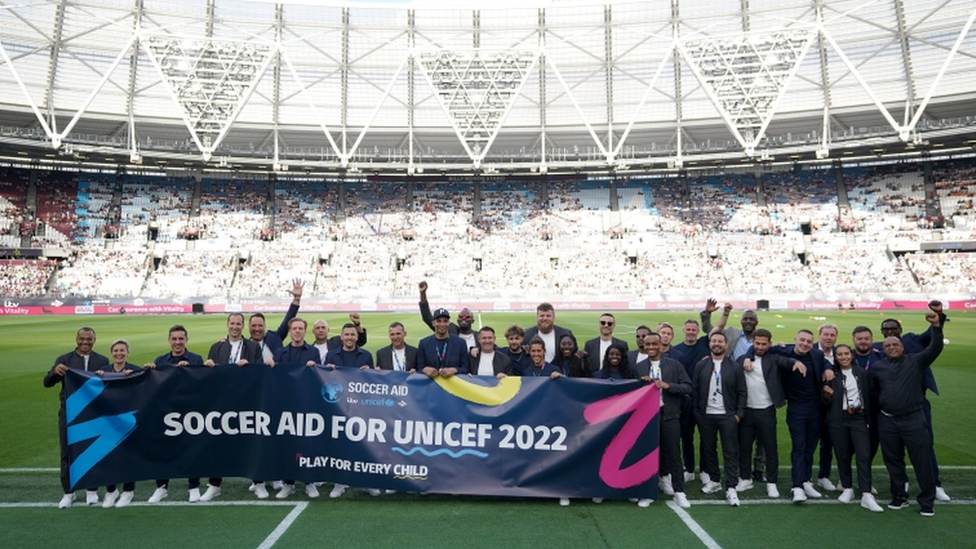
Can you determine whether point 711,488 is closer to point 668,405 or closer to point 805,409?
point 668,405

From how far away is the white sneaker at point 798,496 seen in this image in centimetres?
662

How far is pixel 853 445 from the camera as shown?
676 cm

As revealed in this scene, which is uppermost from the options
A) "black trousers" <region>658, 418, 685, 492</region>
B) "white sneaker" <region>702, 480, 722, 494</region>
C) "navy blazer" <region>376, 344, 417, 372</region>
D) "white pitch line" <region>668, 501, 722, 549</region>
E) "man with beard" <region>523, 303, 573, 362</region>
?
"man with beard" <region>523, 303, 573, 362</region>

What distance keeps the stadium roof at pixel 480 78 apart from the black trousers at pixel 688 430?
123ft

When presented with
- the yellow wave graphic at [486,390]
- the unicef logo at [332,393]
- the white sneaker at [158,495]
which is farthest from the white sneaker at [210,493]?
the yellow wave graphic at [486,390]

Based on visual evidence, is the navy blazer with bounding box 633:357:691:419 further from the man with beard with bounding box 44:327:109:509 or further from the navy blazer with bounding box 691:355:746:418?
the man with beard with bounding box 44:327:109:509

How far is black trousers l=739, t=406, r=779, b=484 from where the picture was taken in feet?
22.3

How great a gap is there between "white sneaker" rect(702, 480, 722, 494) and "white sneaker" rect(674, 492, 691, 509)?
16.4 inches

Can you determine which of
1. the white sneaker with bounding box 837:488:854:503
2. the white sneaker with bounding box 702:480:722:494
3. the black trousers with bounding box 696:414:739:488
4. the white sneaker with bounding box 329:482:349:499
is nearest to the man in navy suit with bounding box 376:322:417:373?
the white sneaker with bounding box 329:482:349:499

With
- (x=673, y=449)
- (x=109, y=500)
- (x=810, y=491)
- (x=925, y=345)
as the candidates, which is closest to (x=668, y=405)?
(x=673, y=449)

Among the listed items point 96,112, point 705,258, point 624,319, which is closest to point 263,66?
point 96,112

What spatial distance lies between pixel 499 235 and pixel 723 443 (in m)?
49.2

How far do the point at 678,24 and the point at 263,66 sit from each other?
3060cm

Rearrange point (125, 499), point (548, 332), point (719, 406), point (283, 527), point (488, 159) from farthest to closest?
1. point (488, 159)
2. point (548, 332)
3. point (719, 406)
4. point (125, 499)
5. point (283, 527)
